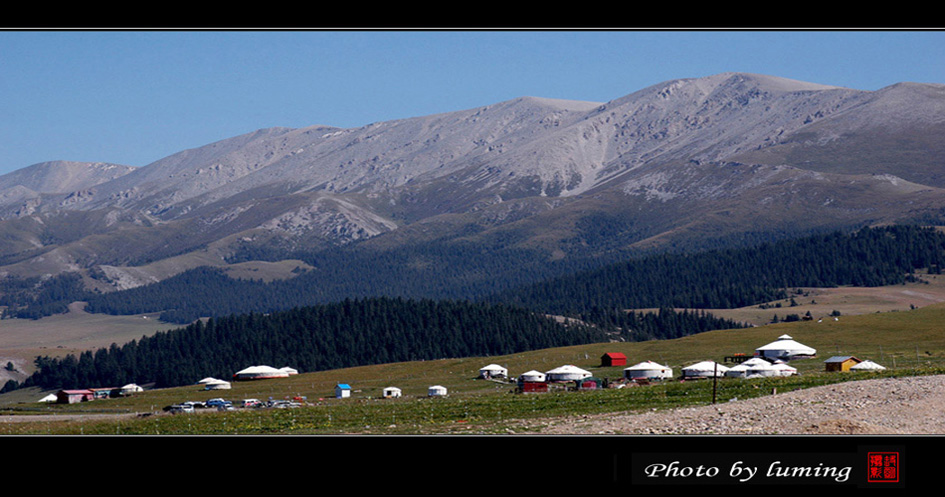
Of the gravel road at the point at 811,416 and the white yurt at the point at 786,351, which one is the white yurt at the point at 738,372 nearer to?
the white yurt at the point at 786,351

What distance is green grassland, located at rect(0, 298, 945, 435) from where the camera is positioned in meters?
65.9

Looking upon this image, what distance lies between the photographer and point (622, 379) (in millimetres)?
124062

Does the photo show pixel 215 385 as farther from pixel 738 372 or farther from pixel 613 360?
pixel 738 372

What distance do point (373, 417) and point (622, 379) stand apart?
57.0m

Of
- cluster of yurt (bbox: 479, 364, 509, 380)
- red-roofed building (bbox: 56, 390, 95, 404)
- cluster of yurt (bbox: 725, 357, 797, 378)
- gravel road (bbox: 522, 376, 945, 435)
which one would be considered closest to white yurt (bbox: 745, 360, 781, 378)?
cluster of yurt (bbox: 725, 357, 797, 378)

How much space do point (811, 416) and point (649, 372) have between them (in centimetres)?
7960

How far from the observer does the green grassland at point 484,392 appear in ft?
216

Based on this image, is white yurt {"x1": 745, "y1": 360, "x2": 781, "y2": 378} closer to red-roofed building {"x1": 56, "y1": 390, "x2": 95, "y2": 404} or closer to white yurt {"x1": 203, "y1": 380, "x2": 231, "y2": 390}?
white yurt {"x1": 203, "y1": 380, "x2": 231, "y2": 390}

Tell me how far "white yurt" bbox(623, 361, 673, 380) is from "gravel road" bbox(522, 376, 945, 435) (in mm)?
68088

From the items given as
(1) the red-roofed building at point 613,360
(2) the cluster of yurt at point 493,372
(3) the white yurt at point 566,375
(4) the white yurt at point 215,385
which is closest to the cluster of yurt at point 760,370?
(3) the white yurt at point 566,375

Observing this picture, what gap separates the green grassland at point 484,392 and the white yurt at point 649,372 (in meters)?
7.24
